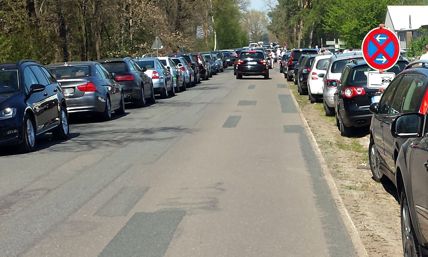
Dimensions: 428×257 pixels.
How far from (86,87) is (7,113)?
18.9 ft

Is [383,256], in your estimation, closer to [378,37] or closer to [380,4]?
[378,37]

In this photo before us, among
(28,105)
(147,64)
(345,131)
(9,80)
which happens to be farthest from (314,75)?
(28,105)

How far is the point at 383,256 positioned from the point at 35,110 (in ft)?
27.9

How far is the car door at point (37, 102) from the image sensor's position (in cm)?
1303

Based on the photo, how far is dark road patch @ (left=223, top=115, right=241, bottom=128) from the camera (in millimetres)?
17030

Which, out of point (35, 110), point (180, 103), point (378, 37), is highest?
point (378, 37)

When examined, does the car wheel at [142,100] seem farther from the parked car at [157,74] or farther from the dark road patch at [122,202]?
the dark road patch at [122,202]

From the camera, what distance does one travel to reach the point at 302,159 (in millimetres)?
11586

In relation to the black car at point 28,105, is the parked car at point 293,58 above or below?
below

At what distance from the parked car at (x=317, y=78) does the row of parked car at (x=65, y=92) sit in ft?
17.9

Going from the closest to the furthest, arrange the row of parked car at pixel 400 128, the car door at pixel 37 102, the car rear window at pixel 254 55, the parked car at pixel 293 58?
the row of parked car at pixel 400 128, the car door at pixel 37 102, the parked car at pixel 293 58, the car rear window at pixel 254 55

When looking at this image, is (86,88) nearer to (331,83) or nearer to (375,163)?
(331,83)

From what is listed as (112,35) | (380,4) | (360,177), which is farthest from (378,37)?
(380,4)

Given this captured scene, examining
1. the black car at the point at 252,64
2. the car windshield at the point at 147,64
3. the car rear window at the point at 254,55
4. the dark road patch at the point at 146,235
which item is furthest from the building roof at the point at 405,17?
the dark road patch at the point at 146,235
